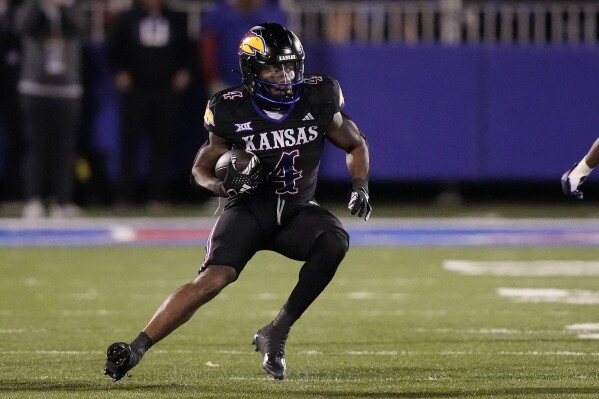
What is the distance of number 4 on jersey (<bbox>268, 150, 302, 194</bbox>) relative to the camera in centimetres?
584

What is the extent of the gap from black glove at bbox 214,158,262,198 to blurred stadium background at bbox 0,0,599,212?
8.42 meters

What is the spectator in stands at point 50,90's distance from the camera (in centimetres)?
1237

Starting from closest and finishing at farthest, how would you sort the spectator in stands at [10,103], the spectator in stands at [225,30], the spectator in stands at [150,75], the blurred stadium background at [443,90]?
1. the spectator in stands at [150,75]
2. the spectator in stands at [10,103]
3. the spectator in stands at [225,30]
4. the blurred stadium background at [443,90]

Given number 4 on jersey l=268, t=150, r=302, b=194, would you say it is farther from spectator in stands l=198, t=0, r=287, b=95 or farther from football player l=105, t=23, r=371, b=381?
spectator in stands l=198, t=0, r=287, b=95

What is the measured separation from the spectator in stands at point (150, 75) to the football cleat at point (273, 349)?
7.83 metres

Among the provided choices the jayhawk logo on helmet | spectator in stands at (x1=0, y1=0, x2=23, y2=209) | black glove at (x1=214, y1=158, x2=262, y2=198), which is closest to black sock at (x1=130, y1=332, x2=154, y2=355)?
black glove at (x1=214, y1=158, x2=262, y2=198)

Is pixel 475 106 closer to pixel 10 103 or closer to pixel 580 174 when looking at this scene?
pixel 10 103

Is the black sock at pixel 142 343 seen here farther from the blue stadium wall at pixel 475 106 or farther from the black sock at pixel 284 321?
the blue stadium wall at pixel 475 106

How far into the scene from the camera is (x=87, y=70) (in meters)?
14.0

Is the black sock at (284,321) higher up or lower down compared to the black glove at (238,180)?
lower down

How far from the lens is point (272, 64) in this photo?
5.68m

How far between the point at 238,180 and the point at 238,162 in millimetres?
84

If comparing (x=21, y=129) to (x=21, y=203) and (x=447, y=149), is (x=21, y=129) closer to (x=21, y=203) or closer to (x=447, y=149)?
(x=21, y=203)

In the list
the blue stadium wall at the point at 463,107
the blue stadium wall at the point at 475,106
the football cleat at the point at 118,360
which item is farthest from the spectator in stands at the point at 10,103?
the football cleat at the point at 118,360
